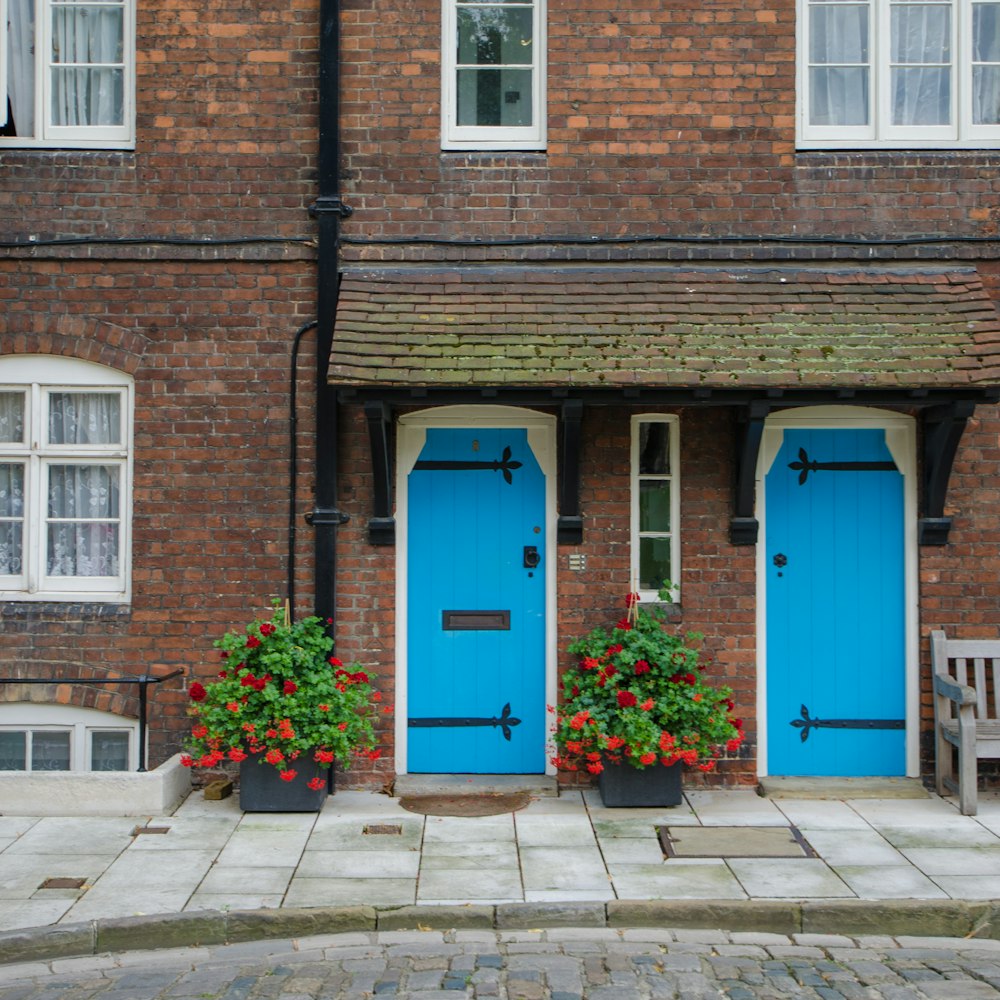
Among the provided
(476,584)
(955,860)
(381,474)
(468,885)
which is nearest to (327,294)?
(381,474)

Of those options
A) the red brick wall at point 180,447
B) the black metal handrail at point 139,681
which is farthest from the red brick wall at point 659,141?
the black metal handrail at point 139,681

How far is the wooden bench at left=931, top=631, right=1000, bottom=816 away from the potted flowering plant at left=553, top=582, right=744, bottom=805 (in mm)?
1315

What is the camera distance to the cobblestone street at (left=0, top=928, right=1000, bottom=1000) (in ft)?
15.5

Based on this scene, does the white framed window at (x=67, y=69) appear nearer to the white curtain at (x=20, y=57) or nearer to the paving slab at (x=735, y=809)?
the white curtain at (x=20, y=57)

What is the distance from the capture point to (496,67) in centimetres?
779

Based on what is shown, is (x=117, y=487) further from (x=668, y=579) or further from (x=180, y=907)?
(x=668, y=579)

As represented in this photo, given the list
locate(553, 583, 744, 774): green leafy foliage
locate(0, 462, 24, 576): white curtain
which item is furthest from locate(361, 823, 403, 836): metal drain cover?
locate(0, 462, 24, 576): white curtain

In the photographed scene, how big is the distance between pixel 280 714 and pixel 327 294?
8.87 feet

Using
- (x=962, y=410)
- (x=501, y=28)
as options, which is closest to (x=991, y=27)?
(x=962, y=410)

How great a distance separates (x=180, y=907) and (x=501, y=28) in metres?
5.83

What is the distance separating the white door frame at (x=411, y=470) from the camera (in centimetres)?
766

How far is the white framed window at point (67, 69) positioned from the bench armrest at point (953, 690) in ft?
21.1

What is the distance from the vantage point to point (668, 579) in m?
7.69

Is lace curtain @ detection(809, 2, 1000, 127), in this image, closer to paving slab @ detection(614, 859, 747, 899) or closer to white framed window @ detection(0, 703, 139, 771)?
paving slab @ detection(614, 859, 747, 899)
